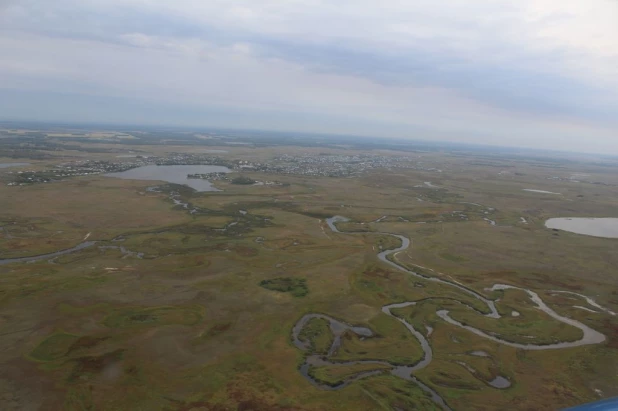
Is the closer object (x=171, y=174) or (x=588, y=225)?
(x=588, y=225)

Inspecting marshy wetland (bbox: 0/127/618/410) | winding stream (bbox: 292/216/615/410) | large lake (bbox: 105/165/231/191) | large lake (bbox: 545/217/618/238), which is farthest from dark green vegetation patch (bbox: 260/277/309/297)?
large lake (bbox: 105/165/231/191)

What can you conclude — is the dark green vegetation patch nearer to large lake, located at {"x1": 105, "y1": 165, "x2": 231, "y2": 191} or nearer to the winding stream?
the winding stream

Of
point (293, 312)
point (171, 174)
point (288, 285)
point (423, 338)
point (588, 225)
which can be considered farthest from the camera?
point (171, 174)

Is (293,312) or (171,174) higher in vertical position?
(171,174)

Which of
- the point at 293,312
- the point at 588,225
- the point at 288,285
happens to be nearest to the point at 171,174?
the point at 288,285

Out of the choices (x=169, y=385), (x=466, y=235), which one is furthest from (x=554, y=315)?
(x=169, y=385)

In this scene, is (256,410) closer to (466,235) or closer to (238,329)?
(238,329)

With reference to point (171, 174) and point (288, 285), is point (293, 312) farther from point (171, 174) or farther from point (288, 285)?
point (171, 174)
